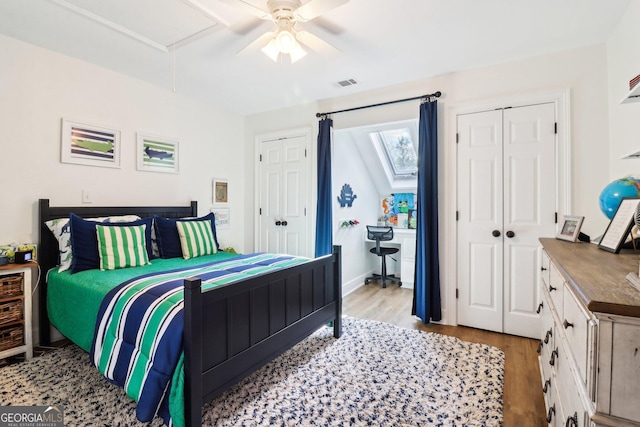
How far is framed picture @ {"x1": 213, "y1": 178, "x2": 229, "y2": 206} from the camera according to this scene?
4160mm

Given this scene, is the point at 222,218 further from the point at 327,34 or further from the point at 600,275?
the point at 600,275

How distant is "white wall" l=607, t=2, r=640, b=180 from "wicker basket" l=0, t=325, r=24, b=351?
4.41 metres

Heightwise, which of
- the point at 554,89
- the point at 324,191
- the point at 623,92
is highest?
the point at 554,89

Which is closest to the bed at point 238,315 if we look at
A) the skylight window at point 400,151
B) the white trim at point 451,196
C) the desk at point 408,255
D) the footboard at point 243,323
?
the footboard at point 243,323

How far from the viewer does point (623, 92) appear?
7.06ft

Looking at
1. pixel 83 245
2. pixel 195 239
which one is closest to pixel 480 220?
pixel 195 239

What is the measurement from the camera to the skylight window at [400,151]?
4.71 meters

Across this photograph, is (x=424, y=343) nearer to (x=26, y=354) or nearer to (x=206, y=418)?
(x=206, y=418)

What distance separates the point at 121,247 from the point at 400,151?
158 inches

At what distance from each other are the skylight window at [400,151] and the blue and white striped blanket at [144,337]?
350 cm

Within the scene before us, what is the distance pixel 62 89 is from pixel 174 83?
3.21 ft

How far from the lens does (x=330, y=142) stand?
3.78m

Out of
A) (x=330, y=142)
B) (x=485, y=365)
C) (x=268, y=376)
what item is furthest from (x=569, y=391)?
(x=330, y=142)

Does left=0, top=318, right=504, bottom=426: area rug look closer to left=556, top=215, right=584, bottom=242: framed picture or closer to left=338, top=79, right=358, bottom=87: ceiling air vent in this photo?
left=556, top=215, right=584, bottom=242: framed picture
